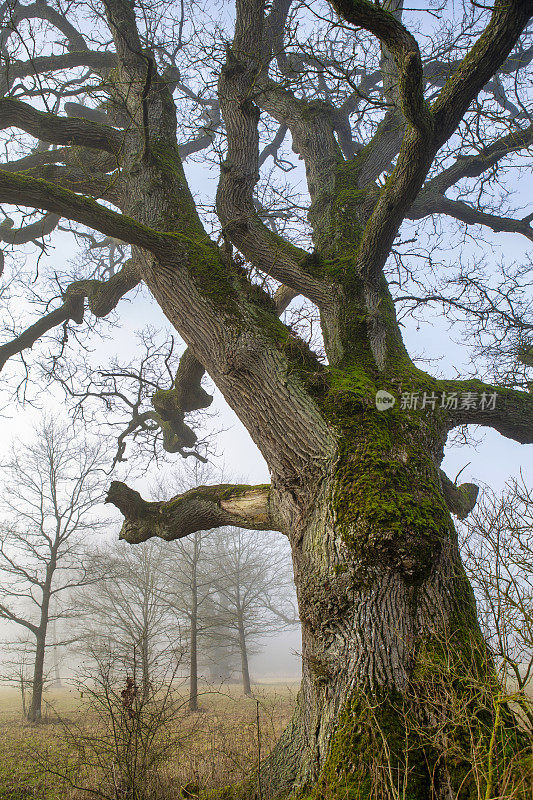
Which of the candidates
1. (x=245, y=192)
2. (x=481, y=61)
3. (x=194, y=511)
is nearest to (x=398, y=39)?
(x=481, y=61)

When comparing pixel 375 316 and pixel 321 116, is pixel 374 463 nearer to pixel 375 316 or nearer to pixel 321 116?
pixel 375 316

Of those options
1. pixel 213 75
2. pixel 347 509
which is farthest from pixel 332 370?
pixel 213 75

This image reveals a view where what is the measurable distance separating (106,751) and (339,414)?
3.03 metres

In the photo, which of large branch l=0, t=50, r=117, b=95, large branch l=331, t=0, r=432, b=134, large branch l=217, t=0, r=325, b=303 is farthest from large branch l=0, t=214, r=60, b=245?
large branch l=331, t=0, r=432, b=134

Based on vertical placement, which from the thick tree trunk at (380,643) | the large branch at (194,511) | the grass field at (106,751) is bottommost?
the grass field at (106,751)

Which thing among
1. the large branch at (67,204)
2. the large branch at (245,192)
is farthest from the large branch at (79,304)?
the large branch at (67,204)

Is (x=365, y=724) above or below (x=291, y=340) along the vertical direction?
below

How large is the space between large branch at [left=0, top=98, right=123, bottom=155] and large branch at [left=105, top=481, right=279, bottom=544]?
359 cm

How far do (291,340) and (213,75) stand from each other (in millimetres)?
3456

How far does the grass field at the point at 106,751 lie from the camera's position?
3.75 m

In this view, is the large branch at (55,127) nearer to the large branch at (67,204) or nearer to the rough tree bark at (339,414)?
the rough tree bark at (339,414)

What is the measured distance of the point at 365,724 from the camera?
233 centimetres

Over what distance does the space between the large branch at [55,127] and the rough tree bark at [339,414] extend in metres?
0.02
